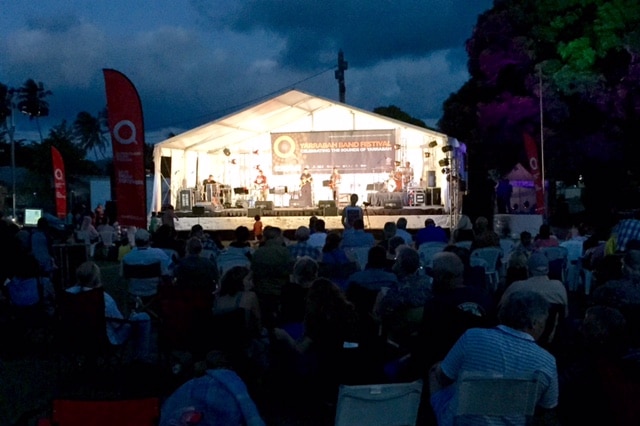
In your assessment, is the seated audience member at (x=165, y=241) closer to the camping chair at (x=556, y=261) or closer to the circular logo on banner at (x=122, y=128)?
the circular logo on banner at (x=122, y=128)

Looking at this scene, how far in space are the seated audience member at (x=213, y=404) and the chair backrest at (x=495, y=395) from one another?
0.74 m

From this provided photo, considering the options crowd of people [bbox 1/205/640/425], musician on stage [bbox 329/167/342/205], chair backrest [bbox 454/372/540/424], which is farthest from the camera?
musician on stage [bbox 329/167/342/205]

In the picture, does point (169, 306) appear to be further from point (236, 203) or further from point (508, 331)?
point (236, 203)

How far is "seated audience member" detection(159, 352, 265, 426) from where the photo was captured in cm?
262

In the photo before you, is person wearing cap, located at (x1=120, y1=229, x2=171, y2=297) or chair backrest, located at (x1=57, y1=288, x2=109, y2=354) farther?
person wearing cap, located at (x1=120, y1=229, x2=171, y2=297)

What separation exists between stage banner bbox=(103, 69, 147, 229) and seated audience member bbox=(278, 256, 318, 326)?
2383 millimetres

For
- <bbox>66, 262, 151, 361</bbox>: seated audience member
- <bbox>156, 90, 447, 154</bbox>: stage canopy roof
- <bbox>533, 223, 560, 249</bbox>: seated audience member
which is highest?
<bbox>156, 90, 447, 154</bbox>: stage canopy roof

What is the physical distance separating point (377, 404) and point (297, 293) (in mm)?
2062

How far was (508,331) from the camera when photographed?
2961 mm

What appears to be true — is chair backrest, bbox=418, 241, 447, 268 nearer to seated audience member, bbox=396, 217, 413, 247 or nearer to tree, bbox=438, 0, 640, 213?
seated audience member, bbox=396, 217, 413, 247

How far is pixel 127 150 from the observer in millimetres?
6945

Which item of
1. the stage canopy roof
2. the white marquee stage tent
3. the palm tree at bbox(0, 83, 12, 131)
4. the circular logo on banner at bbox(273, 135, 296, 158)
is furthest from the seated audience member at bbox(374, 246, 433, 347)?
the palm tree at bbox(0, 83, 12, 131)

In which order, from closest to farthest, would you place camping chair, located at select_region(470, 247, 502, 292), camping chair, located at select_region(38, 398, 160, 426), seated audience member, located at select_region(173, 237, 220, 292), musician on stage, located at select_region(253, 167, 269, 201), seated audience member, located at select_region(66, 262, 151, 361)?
1. camping chair, located at select_region(38, 398, 160, 426)
2. seated audience member, located at select_region(66, 262, 151, 361)
3. seated audience member, located at select_region(173, 237, 220, 292)
4. camping chair, located at select_region(470, 247, 502, 292)
5. musician on stage, located at select_region(253, 167, 269, 201)

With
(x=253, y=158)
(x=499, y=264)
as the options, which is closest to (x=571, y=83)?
(x=253, y=158)
